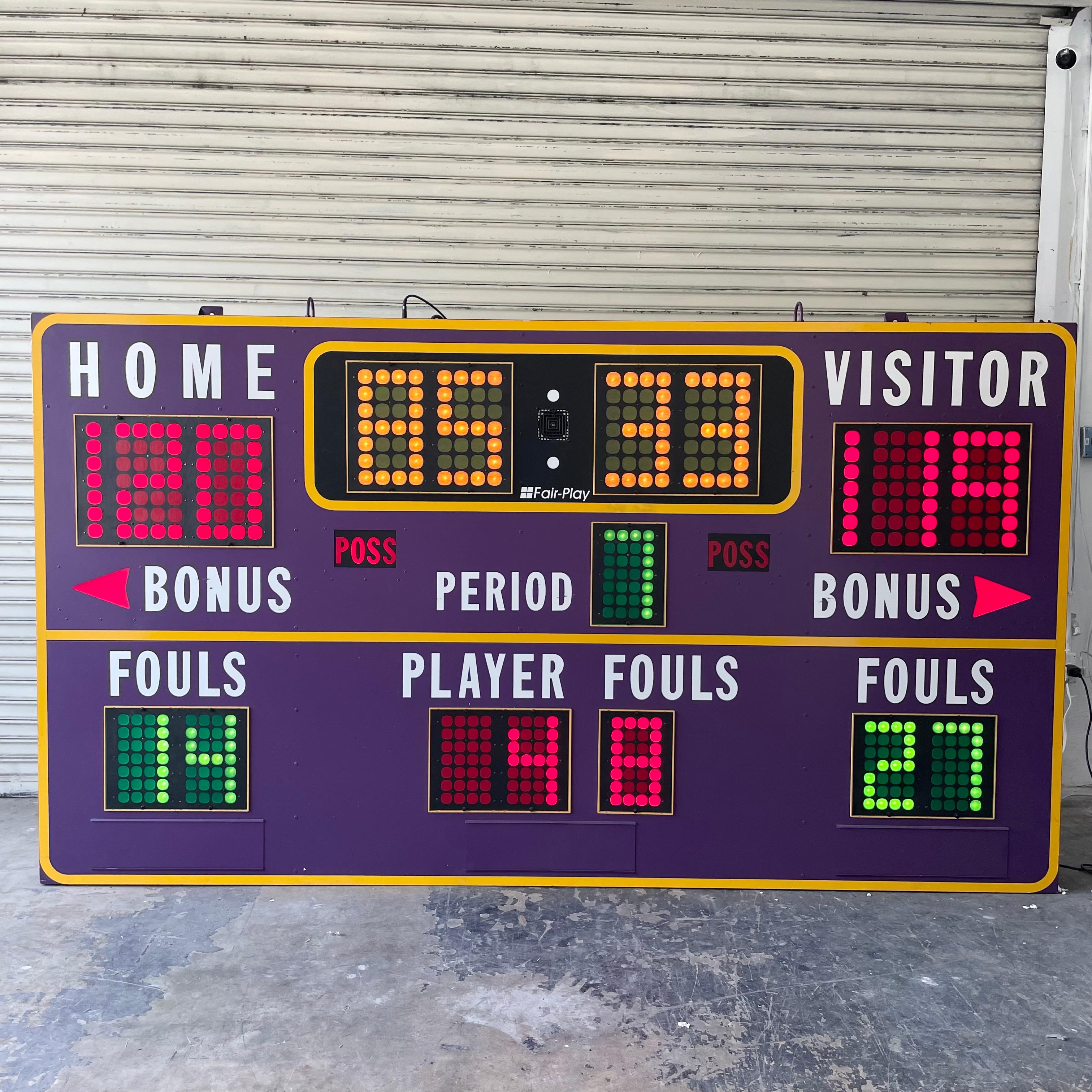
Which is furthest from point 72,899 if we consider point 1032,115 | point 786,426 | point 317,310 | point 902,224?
point 1032,115

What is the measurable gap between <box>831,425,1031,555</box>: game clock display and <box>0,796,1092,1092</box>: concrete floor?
4.85 ft

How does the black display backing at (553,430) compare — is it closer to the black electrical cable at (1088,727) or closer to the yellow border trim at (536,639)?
the yellow border trim at (536,639)

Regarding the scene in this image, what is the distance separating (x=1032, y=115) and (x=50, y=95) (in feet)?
16.6

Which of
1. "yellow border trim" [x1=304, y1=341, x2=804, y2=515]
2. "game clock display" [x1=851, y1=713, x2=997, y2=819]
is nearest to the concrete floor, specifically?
"game clock display" [x1=851, y1=713, x2=997, y2=819]

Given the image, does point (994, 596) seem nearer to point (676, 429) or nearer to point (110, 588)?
Result: point (676, 429)

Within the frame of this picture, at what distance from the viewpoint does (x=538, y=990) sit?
10.0 ft

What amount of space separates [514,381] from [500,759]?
1.53 meters

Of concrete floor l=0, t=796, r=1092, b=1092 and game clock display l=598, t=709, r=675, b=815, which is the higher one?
game clock display l=598, t=709, r=675, b=815

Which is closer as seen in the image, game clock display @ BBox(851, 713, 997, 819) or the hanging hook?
game clock display @ BBox(851, 713, 997, 819)

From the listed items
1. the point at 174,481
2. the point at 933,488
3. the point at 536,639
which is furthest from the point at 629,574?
the point at 174,481

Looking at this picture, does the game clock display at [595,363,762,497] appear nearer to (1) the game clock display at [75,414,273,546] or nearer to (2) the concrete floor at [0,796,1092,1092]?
(1) the game clock display at [75,414,273,546]

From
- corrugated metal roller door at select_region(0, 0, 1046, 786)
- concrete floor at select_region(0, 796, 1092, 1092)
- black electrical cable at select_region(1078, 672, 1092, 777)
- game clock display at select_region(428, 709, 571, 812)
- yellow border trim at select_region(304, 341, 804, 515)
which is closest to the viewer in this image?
concrete floor at select_region(0, 796, 1092, 1092)

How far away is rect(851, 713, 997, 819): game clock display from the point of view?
12.1 ft

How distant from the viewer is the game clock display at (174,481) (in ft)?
11.9
